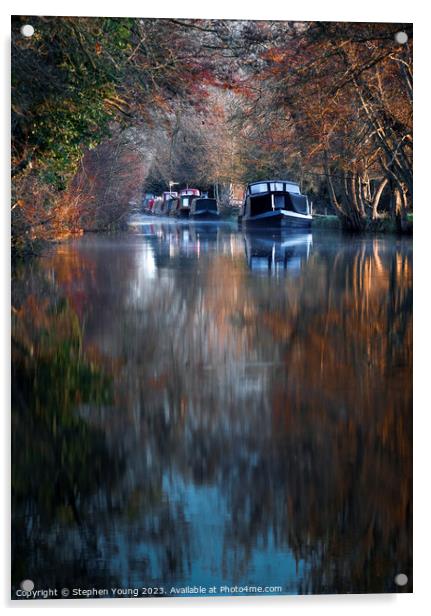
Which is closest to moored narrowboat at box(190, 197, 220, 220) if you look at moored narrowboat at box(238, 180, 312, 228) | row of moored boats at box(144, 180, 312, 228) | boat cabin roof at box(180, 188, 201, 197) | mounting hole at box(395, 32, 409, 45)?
row of moored boats at box(144, 180, 312, 228)

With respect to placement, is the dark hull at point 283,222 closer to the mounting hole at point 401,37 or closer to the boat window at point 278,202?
the boat window at point 278,202

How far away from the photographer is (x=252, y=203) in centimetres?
834

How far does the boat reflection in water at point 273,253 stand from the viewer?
9688 mm

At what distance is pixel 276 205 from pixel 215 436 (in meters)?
2.23

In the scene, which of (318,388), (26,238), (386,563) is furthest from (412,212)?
(26,238)

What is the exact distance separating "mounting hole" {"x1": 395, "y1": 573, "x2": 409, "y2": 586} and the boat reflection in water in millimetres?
4587

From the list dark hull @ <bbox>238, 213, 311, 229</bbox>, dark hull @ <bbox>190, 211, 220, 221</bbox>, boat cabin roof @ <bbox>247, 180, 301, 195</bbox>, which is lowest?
dark hull @ <bbox>238, 213, 311, 229</bbox>

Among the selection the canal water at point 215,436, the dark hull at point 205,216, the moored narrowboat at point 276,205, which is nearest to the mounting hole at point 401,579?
the canal water at point 215,436

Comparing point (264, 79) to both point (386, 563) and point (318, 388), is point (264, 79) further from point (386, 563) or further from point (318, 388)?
point (386, 563)

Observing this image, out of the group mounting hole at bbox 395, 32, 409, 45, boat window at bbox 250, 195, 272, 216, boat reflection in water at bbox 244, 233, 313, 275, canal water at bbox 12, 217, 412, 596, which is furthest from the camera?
boat reflection in water at bbox 244, 233, 313, 275

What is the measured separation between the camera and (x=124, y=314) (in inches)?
348

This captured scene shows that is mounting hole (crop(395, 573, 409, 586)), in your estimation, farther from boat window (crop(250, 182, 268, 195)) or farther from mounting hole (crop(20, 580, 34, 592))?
boat window (crop(250, 182, 268, 195))

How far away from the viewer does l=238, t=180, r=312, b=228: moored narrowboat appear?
25.0ft

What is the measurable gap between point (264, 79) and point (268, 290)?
268 centimetres
